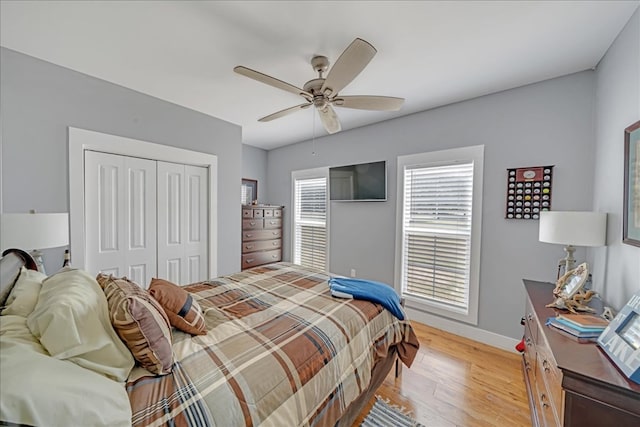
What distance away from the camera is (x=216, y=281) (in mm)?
2189

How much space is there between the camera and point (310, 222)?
4.40 meters

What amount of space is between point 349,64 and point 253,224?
311 cm

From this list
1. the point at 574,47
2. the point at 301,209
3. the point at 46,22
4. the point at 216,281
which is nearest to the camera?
the point at 46,22

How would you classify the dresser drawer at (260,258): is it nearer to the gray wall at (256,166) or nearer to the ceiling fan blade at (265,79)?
the gray wall at (256,166)

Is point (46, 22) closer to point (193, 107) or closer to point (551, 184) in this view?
point (193, 107)

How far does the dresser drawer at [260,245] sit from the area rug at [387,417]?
286cm

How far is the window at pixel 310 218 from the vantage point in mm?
4203

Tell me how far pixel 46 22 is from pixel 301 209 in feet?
11.4

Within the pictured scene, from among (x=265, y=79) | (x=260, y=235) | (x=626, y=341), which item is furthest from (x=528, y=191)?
(x=260, y=235)

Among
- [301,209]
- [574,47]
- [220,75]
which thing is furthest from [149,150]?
[574,47]

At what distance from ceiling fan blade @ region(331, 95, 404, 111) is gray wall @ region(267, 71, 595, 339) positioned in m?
1.24

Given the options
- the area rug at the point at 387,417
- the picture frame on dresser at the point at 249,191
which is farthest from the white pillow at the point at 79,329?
the picture frame on dresser at the point at 249,191

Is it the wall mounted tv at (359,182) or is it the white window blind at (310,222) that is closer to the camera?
the wall mounted tv at (359,182)

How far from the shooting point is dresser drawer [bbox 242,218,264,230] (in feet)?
13.0
